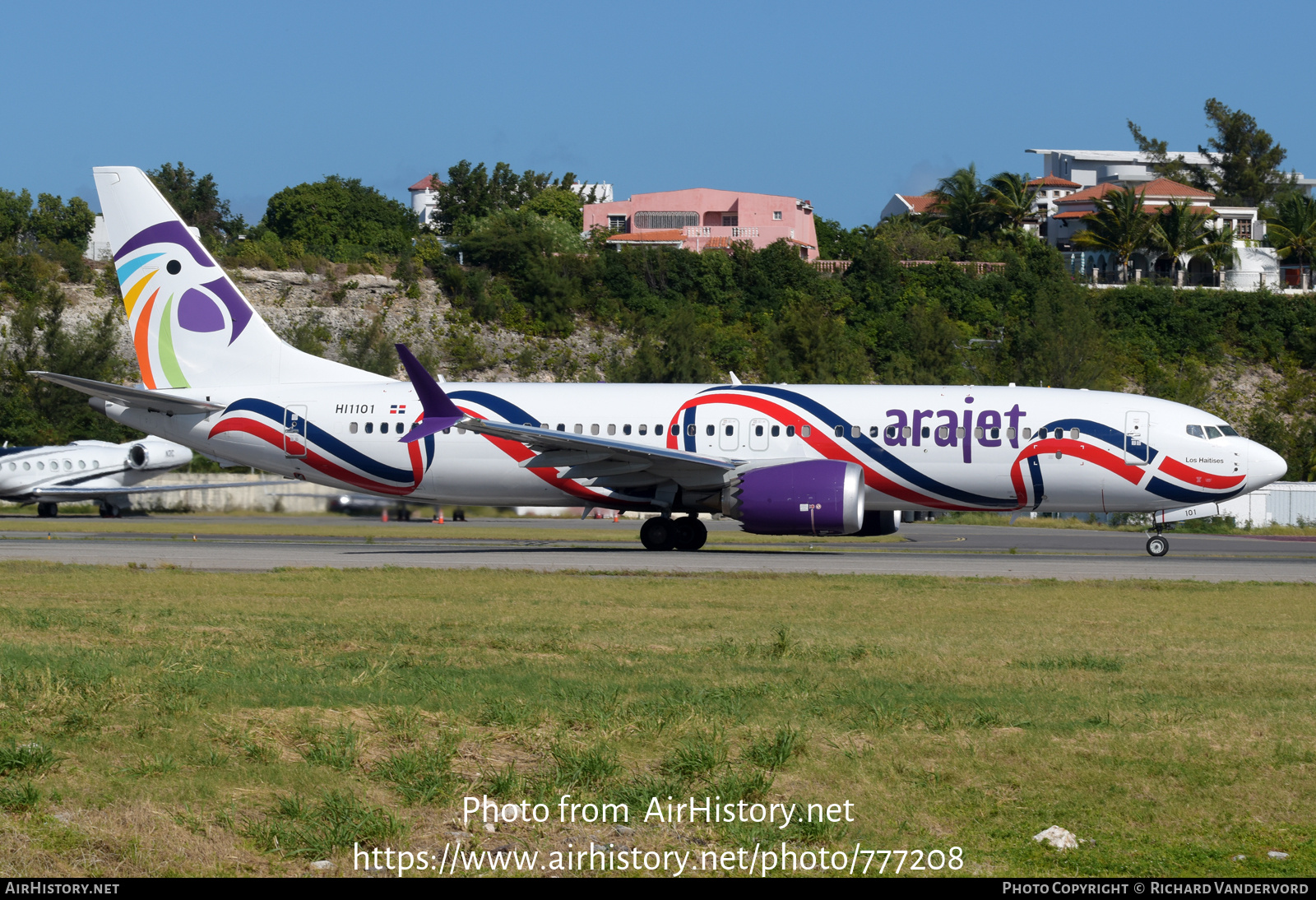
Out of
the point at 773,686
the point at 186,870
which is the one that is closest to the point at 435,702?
the point at 773,686

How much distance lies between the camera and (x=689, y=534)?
31.0 m

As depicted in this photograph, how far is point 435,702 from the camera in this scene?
1022 centimetres

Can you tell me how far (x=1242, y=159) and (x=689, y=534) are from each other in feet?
379

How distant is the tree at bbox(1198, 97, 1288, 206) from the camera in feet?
419

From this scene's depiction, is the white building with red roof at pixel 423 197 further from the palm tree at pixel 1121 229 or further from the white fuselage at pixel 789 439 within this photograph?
the white fuselage at pixel 789 439

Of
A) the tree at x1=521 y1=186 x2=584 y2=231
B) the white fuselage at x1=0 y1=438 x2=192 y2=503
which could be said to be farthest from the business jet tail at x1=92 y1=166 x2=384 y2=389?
the tree at x1=521 y1=186 x2=584 y2=231

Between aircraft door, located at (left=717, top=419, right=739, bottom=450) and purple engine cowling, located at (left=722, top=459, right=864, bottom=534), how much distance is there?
1.45m

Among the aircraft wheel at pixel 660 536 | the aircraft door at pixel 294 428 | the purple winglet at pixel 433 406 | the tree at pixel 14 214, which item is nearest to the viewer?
the purple winglet at pixel 433 406

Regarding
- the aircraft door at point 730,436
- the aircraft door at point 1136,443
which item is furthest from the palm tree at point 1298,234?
the aircraft door at point 730,436

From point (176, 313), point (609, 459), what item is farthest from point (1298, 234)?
point (176, 313)

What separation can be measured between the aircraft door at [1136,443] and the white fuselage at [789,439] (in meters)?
0.02

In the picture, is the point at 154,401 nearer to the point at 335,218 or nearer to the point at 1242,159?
the point at 335,218

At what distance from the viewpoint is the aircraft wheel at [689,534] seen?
3095cm

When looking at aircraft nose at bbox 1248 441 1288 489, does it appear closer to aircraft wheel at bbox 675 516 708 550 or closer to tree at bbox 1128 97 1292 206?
aircraft wheel at bbox 675 516 708 550
